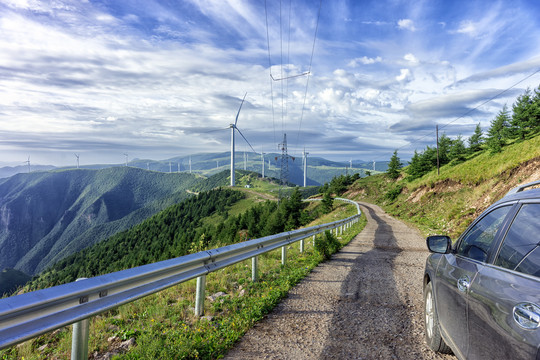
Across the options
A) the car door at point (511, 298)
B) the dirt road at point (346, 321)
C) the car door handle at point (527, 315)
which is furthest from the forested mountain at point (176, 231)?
the car door handle at point (527, 315)

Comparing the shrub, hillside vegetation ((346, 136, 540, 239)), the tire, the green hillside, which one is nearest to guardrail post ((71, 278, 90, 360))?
the tire

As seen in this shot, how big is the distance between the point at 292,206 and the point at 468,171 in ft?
138

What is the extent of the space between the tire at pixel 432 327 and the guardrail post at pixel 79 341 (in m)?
3.77

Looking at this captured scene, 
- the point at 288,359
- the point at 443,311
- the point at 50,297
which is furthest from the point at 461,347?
the point at 50,297

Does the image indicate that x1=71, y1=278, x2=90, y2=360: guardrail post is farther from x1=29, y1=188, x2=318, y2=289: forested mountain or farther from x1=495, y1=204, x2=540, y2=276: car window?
x1=29, y1=188, x2=318, y2=289: forested mountain

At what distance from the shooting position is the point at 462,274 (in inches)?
119

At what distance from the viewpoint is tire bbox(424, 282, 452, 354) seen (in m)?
3.85

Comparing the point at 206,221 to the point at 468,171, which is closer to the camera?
the point at 468,171

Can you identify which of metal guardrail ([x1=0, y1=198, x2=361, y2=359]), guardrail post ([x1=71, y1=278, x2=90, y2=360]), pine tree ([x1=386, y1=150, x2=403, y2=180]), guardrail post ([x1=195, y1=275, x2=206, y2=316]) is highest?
pine tree ([x1=386, y1=150, x2=403, y2=180])

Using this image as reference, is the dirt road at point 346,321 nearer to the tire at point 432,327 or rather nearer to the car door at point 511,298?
the tire at point 432,327

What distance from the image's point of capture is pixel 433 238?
3.93m

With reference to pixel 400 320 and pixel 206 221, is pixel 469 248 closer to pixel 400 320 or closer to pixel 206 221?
pixel 400 320

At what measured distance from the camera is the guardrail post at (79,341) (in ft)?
10.7

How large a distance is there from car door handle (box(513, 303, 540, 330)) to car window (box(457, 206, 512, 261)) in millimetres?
937
